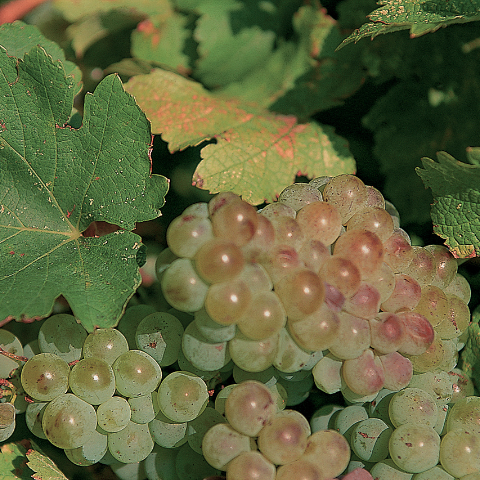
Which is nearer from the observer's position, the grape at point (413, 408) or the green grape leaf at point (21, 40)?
the grape at point (413, 408)

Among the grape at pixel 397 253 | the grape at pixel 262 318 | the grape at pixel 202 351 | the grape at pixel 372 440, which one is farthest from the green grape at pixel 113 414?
the grape at pixel 397 253

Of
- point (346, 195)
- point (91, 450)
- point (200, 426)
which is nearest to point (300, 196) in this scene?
point (346, 195)

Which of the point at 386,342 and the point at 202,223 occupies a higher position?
the point at 202,223

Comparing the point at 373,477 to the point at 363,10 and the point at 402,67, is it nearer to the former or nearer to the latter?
the point at 402,67

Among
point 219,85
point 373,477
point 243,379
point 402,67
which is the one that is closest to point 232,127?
point 219,85

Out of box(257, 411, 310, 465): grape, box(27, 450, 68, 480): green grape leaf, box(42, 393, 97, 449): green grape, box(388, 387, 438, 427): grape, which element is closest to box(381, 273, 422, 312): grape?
box(388, 387, 438, 427): grape

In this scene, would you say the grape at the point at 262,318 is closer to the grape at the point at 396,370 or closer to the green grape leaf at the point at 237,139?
the grape at the point at 396,370

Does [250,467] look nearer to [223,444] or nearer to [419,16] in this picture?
[223,444]
